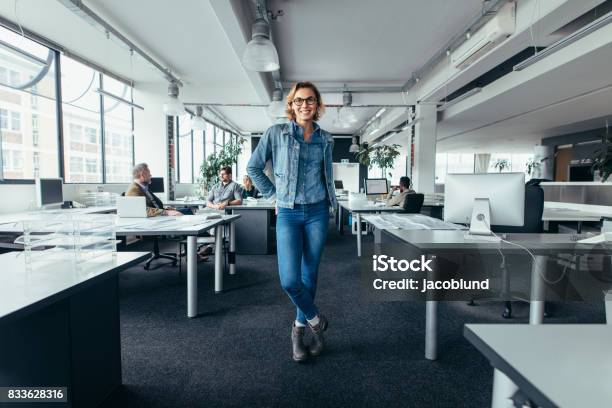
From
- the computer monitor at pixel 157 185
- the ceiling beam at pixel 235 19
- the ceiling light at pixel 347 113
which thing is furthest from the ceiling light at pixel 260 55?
the computer monitor at pixel 157 185

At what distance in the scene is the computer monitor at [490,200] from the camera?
214 centimetres

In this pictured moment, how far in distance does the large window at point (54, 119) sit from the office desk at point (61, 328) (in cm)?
374

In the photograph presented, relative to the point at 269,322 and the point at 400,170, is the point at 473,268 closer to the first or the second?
the point at 269,322

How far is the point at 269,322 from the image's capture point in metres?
2.82

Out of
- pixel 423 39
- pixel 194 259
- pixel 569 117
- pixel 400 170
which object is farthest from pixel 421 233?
pixel 400 170

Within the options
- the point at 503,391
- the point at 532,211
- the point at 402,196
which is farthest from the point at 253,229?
the point at 503,391

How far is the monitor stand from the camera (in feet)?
7.13

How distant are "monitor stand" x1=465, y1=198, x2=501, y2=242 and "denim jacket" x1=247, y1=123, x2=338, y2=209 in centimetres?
92

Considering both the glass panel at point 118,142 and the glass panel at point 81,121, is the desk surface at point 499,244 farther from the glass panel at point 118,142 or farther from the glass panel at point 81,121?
the glass panel at point 118,142

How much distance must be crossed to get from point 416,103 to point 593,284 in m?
5.36

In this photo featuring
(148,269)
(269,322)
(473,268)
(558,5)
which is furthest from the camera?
(148,269)

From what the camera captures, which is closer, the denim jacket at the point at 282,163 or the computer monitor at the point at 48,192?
the denim jacket at the point at 282,163

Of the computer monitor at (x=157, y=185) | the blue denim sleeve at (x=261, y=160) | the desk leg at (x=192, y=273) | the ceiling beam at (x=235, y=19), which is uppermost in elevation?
the ceiling beam at (x=235, y=19)

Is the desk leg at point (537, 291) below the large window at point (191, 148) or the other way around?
below
